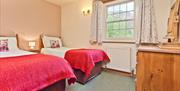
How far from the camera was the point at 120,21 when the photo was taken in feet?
12.0

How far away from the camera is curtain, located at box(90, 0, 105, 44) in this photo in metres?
3.85

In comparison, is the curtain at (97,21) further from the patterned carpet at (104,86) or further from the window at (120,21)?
the patterned carpet at (104,86)

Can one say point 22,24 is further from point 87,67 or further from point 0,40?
point 87,67

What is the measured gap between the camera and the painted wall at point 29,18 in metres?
3.51

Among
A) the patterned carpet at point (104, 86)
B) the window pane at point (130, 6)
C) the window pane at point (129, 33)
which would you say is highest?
the window pane at point (130, 6)

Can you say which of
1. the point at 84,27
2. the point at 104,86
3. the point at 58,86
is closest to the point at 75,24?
the point at 84,27

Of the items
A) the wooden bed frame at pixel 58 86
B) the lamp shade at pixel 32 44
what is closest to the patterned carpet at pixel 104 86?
the wooden bed frame at pixel 58 86

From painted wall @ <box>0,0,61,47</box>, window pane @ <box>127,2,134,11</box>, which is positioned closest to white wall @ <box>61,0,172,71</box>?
painted wall @ <box>0,0,61,47</box>

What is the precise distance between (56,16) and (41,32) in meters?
0.91

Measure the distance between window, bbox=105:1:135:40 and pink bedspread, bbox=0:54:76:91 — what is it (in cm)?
219

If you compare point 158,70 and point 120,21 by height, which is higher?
point 120,21

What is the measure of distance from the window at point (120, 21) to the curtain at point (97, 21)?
6.3 inches

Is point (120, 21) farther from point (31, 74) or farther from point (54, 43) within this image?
point (31, 74)

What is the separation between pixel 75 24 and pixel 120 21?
5.51 ft
